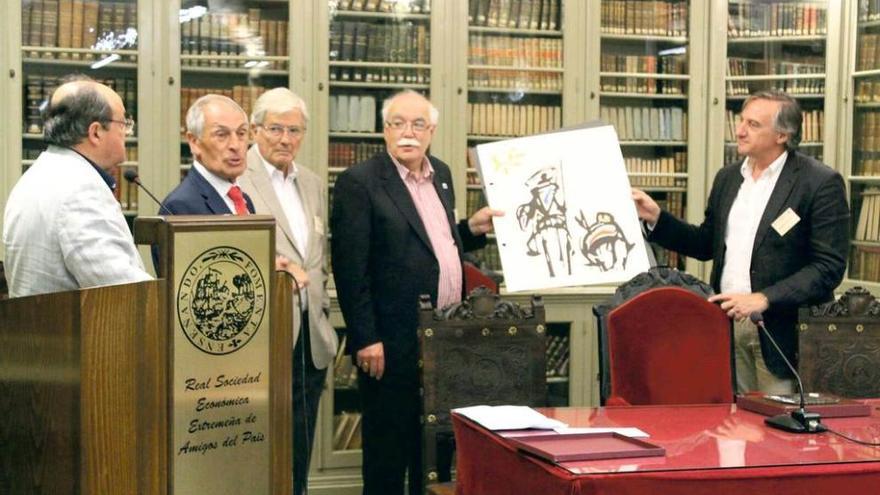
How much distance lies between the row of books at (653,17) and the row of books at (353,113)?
1.34 metres

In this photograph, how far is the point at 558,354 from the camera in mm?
5613

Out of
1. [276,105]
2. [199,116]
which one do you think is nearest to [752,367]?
[276,105]

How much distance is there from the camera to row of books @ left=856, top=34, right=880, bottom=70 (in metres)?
5.83

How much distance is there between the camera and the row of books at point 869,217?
596 centimetres

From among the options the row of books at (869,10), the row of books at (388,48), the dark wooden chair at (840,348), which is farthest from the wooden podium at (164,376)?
the row of books at (869,10)

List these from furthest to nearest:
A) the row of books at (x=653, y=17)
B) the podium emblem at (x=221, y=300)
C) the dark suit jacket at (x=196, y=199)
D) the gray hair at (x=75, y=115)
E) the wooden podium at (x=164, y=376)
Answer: the row of books at (x=653, y=17) → the dark suit jacket at (x=196, y=199) → the gray hair at (x=75, y=115) → the podium emblem at (x=221, y=300) → the wooden podium at (x=164, y=376)

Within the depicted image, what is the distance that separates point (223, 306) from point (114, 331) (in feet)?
0.76

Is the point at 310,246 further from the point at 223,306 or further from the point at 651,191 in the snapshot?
the point at 651,191

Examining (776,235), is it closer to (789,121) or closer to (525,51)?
(789,121)

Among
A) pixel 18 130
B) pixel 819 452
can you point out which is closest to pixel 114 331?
pixel 819 452

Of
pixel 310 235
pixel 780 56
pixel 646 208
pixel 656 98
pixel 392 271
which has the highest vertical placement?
pixel 780 56

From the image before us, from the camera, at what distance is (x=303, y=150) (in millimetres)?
5289

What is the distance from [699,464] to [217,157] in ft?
5.81

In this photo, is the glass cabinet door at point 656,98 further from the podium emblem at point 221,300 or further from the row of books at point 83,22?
the podium emblem at point 221,300
